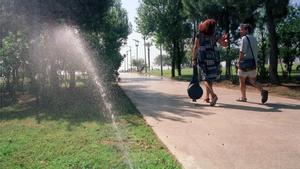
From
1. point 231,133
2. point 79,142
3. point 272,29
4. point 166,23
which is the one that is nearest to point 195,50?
point 231,133

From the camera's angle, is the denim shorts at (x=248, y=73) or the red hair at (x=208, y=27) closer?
the red hair at (x=208, y=27)

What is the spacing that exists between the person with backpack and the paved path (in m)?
0.60

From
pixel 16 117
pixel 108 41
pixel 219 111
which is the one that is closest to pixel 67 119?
pixel 16 117

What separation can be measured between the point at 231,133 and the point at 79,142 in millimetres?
2238

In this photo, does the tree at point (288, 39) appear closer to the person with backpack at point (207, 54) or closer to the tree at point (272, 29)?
the tree at point (272, 29)

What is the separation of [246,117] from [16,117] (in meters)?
5.26

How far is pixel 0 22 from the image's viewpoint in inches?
656

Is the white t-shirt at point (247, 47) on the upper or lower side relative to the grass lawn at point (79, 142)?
upper

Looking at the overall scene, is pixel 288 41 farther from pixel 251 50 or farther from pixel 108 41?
pixel 251 50

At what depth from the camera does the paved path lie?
5.19 metres

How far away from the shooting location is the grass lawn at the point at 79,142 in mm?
5543

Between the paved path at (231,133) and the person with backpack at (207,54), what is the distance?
1.97 feet

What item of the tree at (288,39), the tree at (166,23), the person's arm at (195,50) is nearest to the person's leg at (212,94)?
the person's arm at (195,50)

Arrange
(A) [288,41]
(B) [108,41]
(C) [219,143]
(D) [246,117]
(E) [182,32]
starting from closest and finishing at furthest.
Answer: (C) [219,143] < (D) [246,117] < (A) [288,41] < (B) [108,41] < (E) [182,32]
